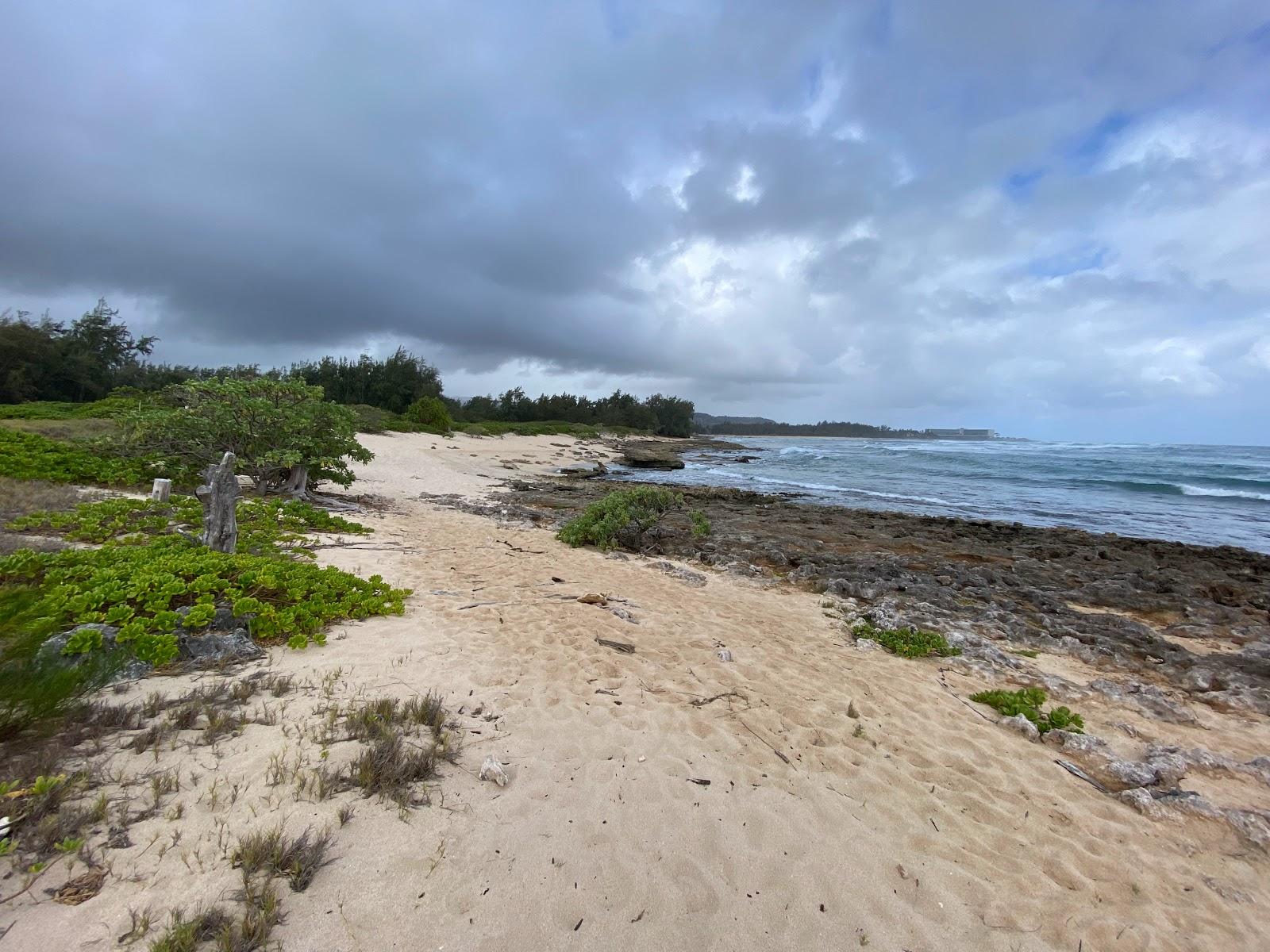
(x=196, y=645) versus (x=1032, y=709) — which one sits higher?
(x=196, y=645)

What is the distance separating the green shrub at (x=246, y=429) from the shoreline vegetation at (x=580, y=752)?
2.04m

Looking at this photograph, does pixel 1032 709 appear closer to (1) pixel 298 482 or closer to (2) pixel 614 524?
(2) pixel 614 524

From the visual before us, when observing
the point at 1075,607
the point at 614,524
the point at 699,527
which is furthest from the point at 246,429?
the point at 1075,607

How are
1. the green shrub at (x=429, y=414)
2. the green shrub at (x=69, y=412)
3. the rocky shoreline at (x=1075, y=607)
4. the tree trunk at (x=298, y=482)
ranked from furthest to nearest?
1. the green shrub at (x=429, y=414)
2. the green shrub at (x=69, y=412)
3. the tree trunk at (x=298, y=482)
4. the rocky shoreline at (x=1075, y=607)

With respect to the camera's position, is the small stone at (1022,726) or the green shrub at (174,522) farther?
the green shrub at (174,522)

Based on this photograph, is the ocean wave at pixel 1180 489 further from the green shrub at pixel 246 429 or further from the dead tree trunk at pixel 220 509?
the dead tree trunk at pixel 220 509

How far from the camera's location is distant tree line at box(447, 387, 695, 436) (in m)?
71.9

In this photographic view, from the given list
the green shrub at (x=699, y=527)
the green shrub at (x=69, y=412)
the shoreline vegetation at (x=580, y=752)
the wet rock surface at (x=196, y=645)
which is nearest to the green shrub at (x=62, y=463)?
the shoreline vegetation at (x=580, y=752)

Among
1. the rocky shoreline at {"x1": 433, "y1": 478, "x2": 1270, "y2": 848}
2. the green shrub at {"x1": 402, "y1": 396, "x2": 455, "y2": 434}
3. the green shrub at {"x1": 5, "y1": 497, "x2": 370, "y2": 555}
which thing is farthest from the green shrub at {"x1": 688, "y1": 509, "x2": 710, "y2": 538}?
the green shrub at {"x1": 402, "y1": 396, "x2": 455, "y2": 434}

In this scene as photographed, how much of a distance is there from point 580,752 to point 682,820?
863mm

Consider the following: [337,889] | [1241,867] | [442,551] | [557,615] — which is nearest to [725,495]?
[442,551]

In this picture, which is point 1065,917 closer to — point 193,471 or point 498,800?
point 498,800

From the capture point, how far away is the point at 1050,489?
27250 millimetres

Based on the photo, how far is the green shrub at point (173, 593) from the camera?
4020 mm
